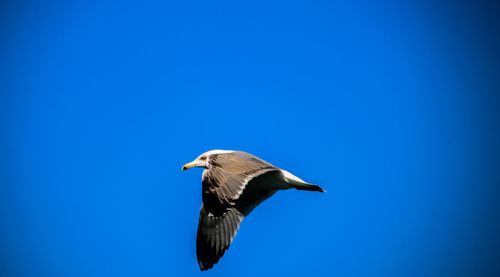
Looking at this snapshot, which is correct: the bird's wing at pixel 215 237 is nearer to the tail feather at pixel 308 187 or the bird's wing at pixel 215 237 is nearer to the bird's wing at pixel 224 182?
the tail feather at pixel 308 187

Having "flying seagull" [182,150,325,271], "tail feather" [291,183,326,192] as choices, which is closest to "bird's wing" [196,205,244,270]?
"flying seagull" [182,150,325,271]

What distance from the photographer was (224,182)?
10.7 feet

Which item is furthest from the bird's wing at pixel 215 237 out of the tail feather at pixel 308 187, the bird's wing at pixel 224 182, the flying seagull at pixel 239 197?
the bird's wing at pixel 224 182

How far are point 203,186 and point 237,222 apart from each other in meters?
1.56

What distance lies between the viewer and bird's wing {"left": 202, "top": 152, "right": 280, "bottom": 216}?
3.11 metres

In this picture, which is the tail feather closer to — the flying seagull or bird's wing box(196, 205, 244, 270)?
the flying seagull

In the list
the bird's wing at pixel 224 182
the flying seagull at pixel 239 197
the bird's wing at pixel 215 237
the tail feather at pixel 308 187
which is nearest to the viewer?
the bird's wing at pixel 224 182

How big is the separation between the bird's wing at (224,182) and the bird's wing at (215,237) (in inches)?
46.1

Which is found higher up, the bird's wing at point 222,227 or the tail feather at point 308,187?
the tail feather at point 308,187

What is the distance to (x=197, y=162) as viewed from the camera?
4.77m

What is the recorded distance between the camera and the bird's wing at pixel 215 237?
4.59 metres

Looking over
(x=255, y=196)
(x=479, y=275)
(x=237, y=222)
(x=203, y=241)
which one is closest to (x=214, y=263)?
(x=203, y=241)

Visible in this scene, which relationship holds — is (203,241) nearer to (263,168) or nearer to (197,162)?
(197,162)

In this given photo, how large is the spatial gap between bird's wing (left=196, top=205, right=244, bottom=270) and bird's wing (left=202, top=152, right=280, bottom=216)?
1170 millimetres
